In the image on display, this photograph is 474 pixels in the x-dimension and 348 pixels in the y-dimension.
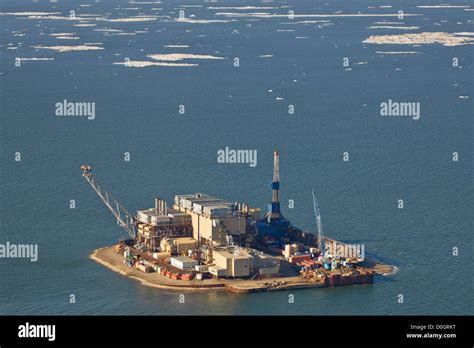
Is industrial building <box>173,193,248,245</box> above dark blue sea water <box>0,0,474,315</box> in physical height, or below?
above

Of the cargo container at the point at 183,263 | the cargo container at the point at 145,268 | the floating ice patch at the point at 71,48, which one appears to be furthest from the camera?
the floating ice patch at the point at 71,48

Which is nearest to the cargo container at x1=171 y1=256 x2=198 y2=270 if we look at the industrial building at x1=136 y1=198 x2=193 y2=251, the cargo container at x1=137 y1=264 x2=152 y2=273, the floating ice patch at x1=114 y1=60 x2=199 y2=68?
the cargo container at x1=137 y1=264 x2=152 y2=273

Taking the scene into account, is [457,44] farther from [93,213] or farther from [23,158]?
[93,213]

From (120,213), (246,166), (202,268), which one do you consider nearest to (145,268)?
(202,268)

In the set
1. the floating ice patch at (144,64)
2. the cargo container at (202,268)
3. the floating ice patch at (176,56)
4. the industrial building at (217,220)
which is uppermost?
the industrial building at (217,220)

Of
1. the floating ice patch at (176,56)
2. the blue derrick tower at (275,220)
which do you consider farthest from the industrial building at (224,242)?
the floating ice patch at (176,56)

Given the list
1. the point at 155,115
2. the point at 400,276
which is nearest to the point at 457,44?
the point at 155,115

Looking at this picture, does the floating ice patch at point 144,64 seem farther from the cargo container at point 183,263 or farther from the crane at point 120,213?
the cargo container at point 183,263

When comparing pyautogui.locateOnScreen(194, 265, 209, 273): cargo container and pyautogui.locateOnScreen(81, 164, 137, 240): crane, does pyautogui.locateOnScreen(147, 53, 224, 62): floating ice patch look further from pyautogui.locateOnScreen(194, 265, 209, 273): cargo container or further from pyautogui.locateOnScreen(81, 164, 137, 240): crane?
pyautogui.locateOnScreen(194, 265, 209, 273): cargo container
